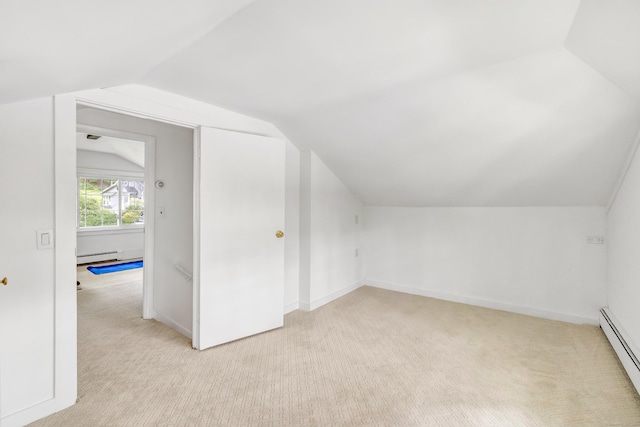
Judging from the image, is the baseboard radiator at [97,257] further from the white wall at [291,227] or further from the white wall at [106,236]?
the white wall at [291,227]

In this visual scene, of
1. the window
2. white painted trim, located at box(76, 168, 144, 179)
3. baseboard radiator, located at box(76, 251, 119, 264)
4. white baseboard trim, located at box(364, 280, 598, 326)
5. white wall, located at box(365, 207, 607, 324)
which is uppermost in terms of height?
white painted trim, located at box(76, 168, 144, 179)

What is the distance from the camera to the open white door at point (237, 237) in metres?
2.84

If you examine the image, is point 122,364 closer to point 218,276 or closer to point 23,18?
point 218,276

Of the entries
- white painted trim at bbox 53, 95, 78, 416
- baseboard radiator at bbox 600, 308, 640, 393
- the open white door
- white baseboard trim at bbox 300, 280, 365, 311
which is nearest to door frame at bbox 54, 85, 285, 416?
white painted trim at bbox 53, 95, 78, 416

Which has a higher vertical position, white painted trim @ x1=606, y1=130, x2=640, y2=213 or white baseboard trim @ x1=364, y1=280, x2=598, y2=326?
white painted trim @ x1=606, y1=130, x2=640, y2=213

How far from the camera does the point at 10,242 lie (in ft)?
6.14

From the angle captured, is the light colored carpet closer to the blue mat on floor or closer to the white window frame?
the blue mat on floor

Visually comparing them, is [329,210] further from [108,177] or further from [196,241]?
[108,177]

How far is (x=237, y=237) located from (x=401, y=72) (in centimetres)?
195

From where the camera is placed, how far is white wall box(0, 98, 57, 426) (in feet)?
6.06

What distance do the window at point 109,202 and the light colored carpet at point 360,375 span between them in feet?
13.1

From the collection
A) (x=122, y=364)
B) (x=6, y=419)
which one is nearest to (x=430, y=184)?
(x=122, y=364)

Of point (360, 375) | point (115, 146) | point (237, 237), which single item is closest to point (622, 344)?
point (360, 375)

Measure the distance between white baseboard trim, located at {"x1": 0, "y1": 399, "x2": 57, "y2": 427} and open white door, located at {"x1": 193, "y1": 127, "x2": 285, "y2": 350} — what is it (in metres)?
1.03
